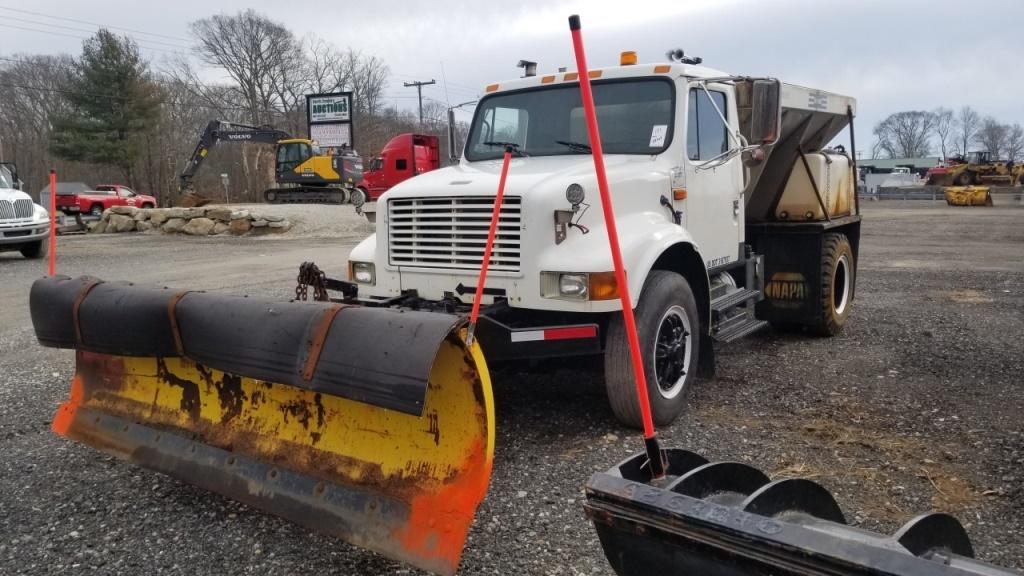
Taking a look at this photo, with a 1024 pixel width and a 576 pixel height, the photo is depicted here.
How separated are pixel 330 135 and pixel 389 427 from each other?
3320cm

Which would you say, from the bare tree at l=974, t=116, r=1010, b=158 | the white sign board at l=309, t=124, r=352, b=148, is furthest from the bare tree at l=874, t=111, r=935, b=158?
the white sign board at l=309, t=124, r=352, b=148

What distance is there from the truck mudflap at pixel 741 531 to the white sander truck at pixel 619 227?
5.52 feet

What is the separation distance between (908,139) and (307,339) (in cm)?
13359

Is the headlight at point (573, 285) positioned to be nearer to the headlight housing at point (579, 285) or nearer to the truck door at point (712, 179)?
the headlight housing at point (579, 285)

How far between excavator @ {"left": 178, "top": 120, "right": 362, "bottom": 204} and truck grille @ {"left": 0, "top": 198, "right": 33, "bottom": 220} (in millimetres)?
17843

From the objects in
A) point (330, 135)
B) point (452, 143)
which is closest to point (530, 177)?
point (452, 143)

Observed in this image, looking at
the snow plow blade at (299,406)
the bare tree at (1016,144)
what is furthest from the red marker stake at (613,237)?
the bare tree at (1016,144)

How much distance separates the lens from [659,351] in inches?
187

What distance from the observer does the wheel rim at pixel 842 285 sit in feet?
26.0

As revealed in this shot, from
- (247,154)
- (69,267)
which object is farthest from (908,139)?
(69,267)

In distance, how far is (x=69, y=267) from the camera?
15609 millimetres

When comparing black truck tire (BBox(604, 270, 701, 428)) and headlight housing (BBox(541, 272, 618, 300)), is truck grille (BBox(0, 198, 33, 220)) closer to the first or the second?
headlight housing (BBox(541, 272, 618, 300))

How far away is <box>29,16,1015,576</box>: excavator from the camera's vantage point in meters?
2.12

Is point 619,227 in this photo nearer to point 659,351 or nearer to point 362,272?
point 659,351
